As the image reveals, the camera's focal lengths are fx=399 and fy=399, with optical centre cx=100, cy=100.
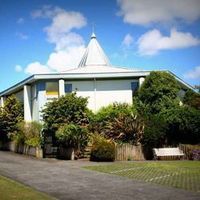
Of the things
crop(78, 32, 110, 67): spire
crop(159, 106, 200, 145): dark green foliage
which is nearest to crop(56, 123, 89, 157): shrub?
crop(159, 106, 200, 145): dark green foliage

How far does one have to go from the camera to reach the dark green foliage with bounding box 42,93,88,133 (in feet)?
107

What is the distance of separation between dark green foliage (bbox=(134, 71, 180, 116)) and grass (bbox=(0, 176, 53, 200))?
70.9ft

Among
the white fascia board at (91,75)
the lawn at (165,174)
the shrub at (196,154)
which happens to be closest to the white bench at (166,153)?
the shrub at (196,154)

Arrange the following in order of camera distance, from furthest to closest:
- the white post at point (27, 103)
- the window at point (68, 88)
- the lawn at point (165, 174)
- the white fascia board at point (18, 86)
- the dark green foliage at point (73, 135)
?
1. the white post at point (27, 103)
2. the white fascia board at point (18, 86)
3. the window at point (68, 88)
4. the dark green foliage at point (73, 135)
5. the lawn at point (165, 174)

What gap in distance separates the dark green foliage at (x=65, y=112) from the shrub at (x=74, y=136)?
5.73 ft

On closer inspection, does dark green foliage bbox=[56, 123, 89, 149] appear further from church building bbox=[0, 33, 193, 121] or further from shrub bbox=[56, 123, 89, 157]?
church building bbox=[0, 33, 193, 121]

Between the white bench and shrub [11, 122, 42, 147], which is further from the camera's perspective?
shrub [11, 122, 42, 147]

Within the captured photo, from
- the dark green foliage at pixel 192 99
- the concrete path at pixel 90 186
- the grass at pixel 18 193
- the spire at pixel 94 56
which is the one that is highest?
the spire at pixel 94 56

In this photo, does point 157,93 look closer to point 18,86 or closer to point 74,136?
point 74,136

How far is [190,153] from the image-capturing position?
92.3 ft

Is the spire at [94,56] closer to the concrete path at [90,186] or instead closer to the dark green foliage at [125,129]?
the dark green foliage at [125,129]

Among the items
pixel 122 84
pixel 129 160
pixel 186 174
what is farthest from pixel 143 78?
pixel 186 174

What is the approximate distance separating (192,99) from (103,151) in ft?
52.5

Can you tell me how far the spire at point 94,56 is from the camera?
47.3m
